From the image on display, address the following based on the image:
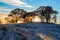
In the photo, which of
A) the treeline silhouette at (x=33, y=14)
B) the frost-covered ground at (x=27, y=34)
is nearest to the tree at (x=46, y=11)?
the treeline silhouette at (x=33, y=14)

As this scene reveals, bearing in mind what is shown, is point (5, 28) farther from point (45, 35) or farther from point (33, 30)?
point (45, 35)

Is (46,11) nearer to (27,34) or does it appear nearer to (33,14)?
(33,14)

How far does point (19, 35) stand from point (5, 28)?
181 cm

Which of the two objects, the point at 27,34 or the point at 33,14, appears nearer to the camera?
the point at 27,34

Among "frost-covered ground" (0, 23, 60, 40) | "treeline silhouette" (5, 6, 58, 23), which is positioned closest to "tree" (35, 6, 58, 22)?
"treeline silhouette" (5, 6, 58, 23)

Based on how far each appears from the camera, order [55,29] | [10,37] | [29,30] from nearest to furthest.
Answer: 1. [10,37]
2. [29,30]
3. [55,29]

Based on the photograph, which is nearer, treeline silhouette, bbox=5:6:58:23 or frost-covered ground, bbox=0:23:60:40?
frost-covered ground, bbox=0:23:60:40

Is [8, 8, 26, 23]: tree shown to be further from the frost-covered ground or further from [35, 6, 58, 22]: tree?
the frost-covered ground

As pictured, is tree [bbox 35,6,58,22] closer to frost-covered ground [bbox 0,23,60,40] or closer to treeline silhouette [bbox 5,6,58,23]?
treeline silhouette [bbox 5,6,58,23]

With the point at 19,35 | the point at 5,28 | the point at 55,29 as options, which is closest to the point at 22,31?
the point at 19,35

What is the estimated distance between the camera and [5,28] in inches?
635

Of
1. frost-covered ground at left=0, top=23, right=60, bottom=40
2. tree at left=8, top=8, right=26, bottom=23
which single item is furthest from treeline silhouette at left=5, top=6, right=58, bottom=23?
frost-covered ground at left=0, top=23, right=60, bottom=40

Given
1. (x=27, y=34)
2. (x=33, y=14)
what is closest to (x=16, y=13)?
(x=33, y=14)

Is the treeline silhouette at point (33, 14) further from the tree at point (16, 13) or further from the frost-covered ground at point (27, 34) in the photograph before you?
the frost-covered ground at point (27, 34)
